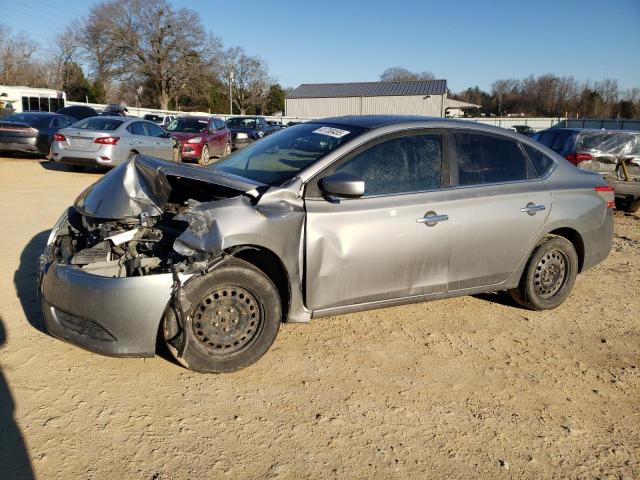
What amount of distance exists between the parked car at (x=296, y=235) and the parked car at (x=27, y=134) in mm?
13343

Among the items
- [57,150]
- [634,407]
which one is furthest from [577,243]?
[57,150]

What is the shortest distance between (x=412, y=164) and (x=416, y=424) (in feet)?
6.57

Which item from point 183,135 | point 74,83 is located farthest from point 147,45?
point 183,135

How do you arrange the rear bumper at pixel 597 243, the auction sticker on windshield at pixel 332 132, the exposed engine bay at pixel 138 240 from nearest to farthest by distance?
the exposed engine bay at pixel 138 240 → the auction sticker on windshield at pixel 332 132 → the rear bumper at pixel 597 243

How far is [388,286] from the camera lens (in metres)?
3.90

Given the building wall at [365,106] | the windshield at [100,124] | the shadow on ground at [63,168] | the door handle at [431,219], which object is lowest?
the shadow on ground at [63,168]

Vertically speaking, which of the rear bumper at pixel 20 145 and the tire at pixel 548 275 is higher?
the rear bumper at pixel 20 145

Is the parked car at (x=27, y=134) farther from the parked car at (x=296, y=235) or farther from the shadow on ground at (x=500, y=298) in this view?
the shadow on ground at (x=500, y=298)

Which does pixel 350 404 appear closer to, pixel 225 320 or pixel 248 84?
pixel 225 320

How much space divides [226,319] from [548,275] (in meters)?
3.13

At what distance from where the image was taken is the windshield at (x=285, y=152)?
3.91 m

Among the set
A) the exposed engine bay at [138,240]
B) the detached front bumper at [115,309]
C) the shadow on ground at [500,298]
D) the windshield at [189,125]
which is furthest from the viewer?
the windshield at [189,125]

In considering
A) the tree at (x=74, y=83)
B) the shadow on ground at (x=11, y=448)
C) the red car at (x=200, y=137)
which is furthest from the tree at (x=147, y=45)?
the shadow on ground at (x=11, y=448)

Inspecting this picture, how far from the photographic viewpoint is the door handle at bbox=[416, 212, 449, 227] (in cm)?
395
